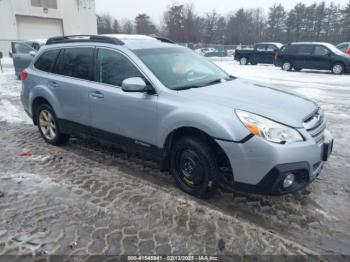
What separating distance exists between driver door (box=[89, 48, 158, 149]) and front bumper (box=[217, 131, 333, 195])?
105 centimetres

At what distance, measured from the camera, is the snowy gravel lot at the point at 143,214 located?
2789 mm

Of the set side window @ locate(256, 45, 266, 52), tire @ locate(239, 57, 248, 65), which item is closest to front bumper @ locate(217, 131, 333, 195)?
side window @ locate(256, 45, 266, 52)

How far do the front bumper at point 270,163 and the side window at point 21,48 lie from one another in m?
13.3

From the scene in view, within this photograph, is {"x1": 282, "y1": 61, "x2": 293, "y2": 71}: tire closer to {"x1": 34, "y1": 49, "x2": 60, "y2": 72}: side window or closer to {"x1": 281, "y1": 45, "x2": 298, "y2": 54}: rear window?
{"x1": 281, "y1": 45, "x2": 298, "y2": 54}: rear window

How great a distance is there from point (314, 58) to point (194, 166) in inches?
630

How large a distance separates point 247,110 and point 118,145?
1.92 metres

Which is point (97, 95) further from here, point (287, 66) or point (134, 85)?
point (287, 66)

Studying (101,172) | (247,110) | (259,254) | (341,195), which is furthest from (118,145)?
(341,195)

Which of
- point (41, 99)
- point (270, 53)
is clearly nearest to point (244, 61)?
point (270, 53)

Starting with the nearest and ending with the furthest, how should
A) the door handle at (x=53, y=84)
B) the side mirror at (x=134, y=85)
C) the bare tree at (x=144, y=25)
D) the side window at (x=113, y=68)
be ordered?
1. the side mirror at (x=134, y=85)
2. the side window at (x=113, y=68)
3. the door handle at (x=53, y=84)
4. the bare tree at (x=144, y=25)

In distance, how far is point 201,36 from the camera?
57.9 metres

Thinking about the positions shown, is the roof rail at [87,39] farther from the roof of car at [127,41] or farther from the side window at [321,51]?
the side window at [321,51]

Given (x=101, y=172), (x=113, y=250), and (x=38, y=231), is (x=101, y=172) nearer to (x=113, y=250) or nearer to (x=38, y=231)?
(x=38, y=231)

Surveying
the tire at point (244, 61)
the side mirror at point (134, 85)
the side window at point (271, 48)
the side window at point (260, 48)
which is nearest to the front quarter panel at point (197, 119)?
the side mirror at point (134, 85)
